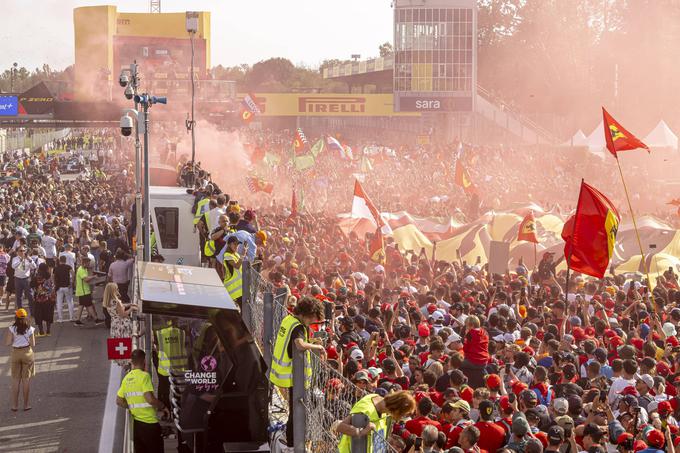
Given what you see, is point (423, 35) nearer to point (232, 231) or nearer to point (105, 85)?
point (105, 85)

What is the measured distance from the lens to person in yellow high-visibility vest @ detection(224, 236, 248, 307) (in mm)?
13211

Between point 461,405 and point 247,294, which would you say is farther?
point 247,294

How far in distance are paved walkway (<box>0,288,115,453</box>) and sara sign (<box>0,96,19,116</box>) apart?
31789 mm

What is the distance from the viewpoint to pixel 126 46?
82312mm

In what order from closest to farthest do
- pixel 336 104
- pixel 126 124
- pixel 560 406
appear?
1. pixel 560 406
2. pixel 126 124
3. pixel 336 104

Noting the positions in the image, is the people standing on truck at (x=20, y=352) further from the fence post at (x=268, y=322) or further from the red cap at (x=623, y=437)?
the red cap at (x=623, y=437)

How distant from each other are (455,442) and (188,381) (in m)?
2.60

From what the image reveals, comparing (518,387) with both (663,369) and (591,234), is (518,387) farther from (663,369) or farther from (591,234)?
(591,234)

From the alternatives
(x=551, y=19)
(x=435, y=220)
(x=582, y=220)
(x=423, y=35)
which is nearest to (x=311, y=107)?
(x=423, y=35)

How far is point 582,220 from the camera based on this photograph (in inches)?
593

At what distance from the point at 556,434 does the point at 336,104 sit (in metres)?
75.1

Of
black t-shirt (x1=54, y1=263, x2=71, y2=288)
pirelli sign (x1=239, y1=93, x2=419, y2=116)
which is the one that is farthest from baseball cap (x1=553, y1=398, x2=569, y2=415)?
pirelli sign (x1=239, y1=93, x2=419, y2=116)

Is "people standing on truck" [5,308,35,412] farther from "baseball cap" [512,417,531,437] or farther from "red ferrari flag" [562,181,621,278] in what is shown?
"baseball cap" [512,417,531,437]

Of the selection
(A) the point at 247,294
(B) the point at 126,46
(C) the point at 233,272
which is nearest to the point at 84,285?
(C) the point at 233,272
